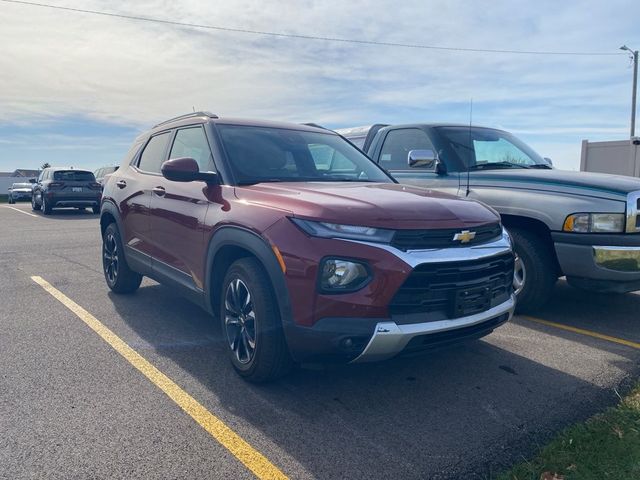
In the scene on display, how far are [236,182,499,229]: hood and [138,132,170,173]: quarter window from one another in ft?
5.61

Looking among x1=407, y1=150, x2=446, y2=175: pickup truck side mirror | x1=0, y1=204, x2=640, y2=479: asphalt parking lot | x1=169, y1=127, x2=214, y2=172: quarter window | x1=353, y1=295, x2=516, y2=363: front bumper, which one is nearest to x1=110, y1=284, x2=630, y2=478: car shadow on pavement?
x1=0, y1=204, x2=640, y2=479: asphalt parking lot

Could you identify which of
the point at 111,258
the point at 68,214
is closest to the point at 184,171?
the point at 111,258

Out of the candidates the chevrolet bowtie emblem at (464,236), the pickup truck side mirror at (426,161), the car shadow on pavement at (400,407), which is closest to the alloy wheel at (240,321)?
the car shadow on pavement at (400,407)

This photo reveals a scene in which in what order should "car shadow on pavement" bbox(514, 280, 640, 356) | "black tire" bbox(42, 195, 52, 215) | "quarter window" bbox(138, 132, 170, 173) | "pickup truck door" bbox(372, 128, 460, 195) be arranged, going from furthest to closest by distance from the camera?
"black tire" bbox(42, 195, 52, 215), "pickup truck door" bbox(372, 128, 460, 195), "quarter window" bbox(138, 132, 170, 173), "car shadow on pavement" bbox(514, 280, 640, 356)

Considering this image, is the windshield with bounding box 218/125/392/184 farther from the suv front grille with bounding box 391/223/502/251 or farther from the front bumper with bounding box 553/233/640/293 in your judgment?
the front bumper with bounding box 553/233/640/293

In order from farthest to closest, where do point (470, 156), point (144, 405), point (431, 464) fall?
1. point (470, 156)
2. point (144, 405)
3. point (431, 464)

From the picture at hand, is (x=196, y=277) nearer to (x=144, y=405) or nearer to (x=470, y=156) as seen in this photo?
(x=144, y=405)

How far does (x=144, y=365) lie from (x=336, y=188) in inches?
75.4

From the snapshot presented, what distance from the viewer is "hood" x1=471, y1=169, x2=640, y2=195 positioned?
16.0 ft

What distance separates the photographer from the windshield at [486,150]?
6.15 meters

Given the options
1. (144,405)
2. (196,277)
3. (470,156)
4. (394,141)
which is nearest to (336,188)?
(196,277)

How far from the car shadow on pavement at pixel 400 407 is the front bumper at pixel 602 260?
87cm

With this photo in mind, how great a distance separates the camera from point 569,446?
2.89 meters

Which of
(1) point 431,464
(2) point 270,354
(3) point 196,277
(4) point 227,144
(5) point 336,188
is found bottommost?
(1) point 431,464
